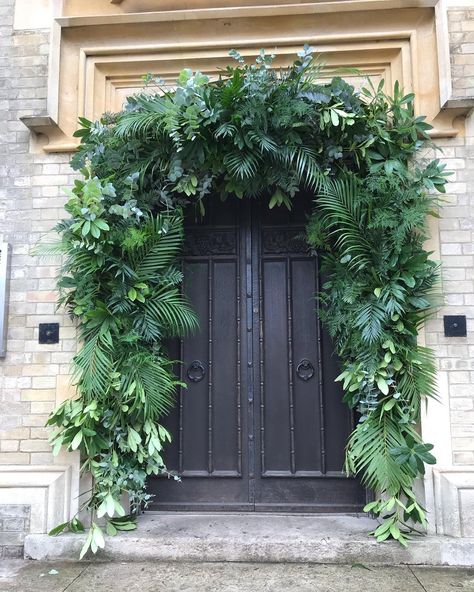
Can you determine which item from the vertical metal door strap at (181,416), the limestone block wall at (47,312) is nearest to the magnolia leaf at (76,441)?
the limestone block wall at (47,312)

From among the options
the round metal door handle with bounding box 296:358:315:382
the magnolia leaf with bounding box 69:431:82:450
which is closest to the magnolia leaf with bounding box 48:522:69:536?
the magnolia leaf with bounding box 69:431:82:450

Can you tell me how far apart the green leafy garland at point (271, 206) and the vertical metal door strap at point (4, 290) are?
0.38m

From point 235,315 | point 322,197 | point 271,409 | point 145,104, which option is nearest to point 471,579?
point 271,409

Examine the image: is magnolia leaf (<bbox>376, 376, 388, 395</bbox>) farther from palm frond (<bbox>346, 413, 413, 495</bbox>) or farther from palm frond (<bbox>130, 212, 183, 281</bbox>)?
palm frond (<bbox>130, 212, 183, 281</bbox>)

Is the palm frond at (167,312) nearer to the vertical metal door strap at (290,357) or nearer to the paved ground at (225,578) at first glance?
the vertical metal door strap at (290,357)

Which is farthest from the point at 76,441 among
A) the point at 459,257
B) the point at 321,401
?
the point at 459,257

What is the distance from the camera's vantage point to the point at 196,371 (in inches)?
177

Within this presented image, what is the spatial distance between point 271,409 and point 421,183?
2.24m

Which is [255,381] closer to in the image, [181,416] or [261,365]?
[261,365]

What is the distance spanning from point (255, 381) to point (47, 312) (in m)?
1.89

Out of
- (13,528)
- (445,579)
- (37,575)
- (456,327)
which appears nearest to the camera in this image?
(445,579)

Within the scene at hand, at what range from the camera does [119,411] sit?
390 centimetres

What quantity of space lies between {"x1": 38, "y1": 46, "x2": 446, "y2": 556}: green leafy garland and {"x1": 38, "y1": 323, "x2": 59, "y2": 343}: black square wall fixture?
8.5 inches

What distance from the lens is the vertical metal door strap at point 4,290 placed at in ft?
13.7
